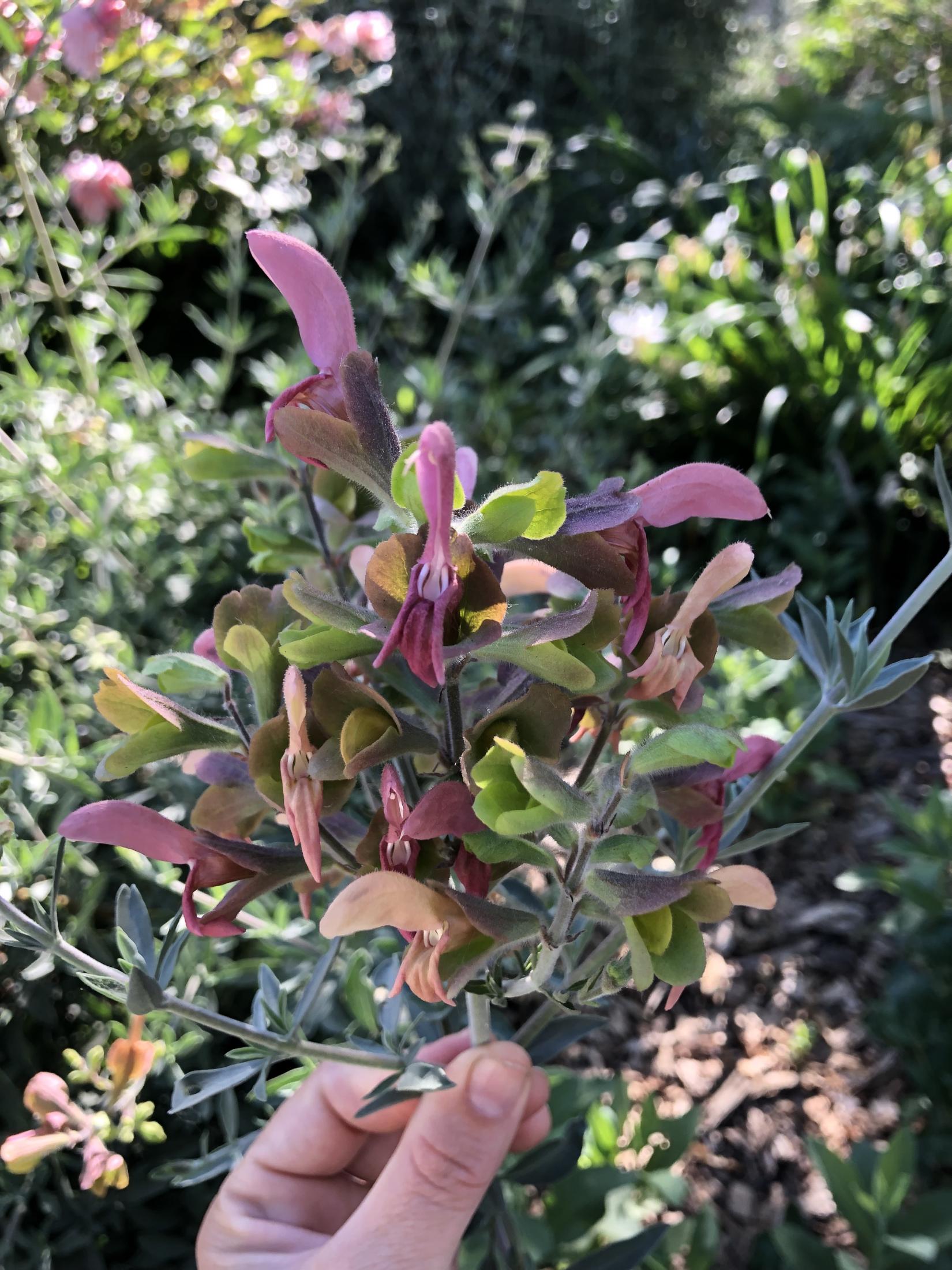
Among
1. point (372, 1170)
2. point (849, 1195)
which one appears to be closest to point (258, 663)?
point (372, 1170)

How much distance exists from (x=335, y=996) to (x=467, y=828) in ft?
2.19

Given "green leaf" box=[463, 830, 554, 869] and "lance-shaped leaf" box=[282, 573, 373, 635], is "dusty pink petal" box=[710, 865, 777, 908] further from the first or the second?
"lance-shaped leaf" box=[282, 573, 373, 635]

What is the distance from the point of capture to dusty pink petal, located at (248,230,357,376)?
425mm

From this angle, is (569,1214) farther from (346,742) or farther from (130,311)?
(130,311)

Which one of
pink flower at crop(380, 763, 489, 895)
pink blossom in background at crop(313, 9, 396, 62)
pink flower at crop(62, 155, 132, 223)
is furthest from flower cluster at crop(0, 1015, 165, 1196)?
pink blossom in background at crop(313, 9, 396, 62)

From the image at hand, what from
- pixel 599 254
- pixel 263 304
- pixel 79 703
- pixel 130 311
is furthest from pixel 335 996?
pixel 599 254

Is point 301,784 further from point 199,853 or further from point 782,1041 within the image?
point 782,1041

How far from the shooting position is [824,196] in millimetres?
2682

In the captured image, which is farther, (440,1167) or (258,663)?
(440,1167)

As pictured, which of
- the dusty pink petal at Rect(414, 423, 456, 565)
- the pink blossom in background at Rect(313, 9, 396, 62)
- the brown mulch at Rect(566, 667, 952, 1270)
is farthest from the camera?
the pink blossom in background at Rect(313, 9, 396, 62)

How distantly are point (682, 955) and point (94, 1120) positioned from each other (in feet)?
1.58

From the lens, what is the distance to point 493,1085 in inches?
24.1

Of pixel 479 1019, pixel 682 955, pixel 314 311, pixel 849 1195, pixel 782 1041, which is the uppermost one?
pixel 314 311

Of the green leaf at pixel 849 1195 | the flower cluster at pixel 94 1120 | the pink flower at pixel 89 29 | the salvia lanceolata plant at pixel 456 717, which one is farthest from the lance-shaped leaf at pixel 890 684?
the pink flower at pixel 89 29
